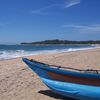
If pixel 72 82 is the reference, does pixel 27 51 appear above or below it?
below

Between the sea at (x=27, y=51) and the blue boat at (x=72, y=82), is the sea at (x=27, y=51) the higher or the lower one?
the lower one

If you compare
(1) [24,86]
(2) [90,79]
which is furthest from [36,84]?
(2) [90,79]

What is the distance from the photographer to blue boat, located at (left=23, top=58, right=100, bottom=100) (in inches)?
228

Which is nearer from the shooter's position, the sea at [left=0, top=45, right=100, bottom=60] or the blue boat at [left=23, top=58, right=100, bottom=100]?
the blue boat at [left=23, top=58, right=100, bottom=100]

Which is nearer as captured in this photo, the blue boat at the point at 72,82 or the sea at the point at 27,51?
the blue boat at the point at 72,82

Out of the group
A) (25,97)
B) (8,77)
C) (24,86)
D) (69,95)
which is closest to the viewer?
(69,95)

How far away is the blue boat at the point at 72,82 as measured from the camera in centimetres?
579

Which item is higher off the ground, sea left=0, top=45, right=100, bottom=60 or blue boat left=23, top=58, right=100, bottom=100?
blue boat left=23, top=58, right=100, bottom=100

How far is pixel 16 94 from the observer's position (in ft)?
22.5

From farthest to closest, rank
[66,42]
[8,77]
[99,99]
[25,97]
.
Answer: [66,42] < [8,77] < [25,97] < [99,99]

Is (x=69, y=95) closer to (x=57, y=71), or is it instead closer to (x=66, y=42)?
(x=57, y=71)

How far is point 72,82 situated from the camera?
19.8 ft

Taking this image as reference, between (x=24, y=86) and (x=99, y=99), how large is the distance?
2.56m

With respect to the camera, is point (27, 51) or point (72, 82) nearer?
point (72, 82)
